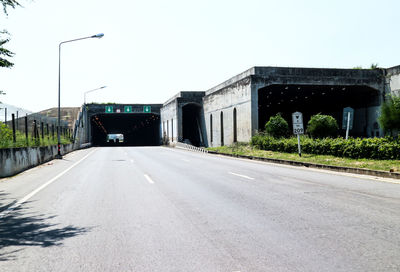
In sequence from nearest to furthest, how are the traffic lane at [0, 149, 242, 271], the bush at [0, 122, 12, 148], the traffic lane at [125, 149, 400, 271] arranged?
the traffic lane at [0, 149, 242, 271], the traffic lane at [125, 149, 400, 271], the bush at [0, 122, 12, 148]

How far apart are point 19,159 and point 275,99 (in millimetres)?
34413

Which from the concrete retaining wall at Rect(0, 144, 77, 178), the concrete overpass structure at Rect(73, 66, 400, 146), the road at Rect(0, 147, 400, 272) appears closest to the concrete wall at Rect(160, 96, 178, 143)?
the concrete overpass structure at Rect(73, 66, 400, 146)

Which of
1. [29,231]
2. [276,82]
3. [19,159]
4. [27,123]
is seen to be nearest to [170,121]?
[276,82]

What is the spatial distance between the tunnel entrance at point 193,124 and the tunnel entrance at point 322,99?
34.0 ft

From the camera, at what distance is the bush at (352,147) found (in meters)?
15.9

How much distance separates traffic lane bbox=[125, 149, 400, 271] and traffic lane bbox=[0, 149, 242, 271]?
494 mm

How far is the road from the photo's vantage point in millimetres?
4180

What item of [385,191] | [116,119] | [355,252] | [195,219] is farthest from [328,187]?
[116,119]

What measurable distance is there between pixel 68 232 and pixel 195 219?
7.14ft

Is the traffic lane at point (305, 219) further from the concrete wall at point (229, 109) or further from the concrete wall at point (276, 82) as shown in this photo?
the concrete wall at point (229, 109)

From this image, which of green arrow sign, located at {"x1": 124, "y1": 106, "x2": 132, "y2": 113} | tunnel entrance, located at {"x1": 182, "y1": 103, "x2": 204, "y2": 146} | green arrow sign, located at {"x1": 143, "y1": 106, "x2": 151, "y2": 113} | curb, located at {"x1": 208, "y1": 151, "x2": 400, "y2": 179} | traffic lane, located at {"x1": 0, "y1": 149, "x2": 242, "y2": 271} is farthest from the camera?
green arrow sign, located at {"x1": 143, "y1": 106, "x2": 151, "y2": 113}

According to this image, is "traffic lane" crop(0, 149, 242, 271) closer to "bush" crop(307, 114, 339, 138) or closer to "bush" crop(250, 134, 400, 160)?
"bush" crop(250, 134, 400, 160)

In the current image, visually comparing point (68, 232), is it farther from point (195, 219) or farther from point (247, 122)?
point (247, 122)

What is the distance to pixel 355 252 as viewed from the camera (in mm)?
4395
